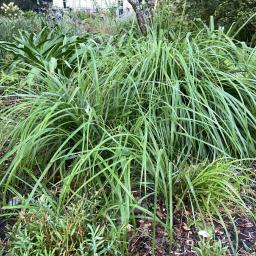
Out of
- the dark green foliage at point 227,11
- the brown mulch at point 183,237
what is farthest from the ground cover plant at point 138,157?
the dark green foliage at point 227,11

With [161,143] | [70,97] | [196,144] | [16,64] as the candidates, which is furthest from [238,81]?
[16,64]

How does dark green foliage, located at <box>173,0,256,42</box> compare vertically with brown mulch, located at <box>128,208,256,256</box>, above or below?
above

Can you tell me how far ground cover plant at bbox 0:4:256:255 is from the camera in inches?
83.8

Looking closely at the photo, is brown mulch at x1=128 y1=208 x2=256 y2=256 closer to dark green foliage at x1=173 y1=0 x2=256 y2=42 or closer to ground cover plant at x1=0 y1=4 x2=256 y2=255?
ground cover plant at x1=0 y1=4 x2=256 y2=255

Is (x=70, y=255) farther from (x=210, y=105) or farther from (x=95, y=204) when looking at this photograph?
(x=210, y=105)

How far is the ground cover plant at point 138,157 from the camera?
2129 millimetres

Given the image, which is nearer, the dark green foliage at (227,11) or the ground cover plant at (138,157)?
the ground cover plant at (138,157)

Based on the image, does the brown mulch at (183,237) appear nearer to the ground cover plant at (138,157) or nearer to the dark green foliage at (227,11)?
the ground cover plant at (138,157)

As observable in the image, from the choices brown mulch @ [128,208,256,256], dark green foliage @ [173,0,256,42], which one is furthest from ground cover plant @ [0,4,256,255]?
dark green foliage @ [173,0,256,42]

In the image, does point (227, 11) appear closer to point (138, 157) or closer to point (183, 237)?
point (138, 157)

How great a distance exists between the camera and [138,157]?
8.20 feet

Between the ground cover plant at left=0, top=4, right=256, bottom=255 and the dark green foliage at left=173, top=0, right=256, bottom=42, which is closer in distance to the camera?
the ground cover plant at left=0, top=4, right=256, bottom=255

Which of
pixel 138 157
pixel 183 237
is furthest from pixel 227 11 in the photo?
pixel 183 237

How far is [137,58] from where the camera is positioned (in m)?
3.37
